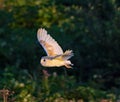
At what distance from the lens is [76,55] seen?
29.0 feet

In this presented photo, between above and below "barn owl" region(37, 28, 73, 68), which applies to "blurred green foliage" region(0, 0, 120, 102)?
above

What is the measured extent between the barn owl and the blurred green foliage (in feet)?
4.31

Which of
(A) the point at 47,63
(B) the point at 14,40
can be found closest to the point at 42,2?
(B) the point at 14,40

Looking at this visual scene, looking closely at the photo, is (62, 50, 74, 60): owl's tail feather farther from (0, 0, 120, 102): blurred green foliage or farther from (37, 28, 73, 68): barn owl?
(0, 0, 120, 102): blurred green foliage

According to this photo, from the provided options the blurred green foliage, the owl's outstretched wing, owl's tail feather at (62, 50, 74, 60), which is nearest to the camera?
owl's tail feather at (62, 50, 74, 60)

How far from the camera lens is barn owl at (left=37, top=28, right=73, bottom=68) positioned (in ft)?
17.7

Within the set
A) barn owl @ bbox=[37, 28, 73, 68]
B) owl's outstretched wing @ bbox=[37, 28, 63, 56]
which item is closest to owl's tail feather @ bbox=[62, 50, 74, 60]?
barn owl @ bbox=[37, 28, 73, 68]

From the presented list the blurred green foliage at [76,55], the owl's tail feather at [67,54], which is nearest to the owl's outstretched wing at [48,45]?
the owl's tail feather at [67,54]

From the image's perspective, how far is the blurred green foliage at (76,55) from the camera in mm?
7203

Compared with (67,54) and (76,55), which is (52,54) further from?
(76,55)

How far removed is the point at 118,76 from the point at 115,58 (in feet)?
0.71

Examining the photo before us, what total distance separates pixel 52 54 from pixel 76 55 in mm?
3256

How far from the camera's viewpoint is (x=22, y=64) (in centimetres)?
904

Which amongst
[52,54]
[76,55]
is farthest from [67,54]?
[76,55]
